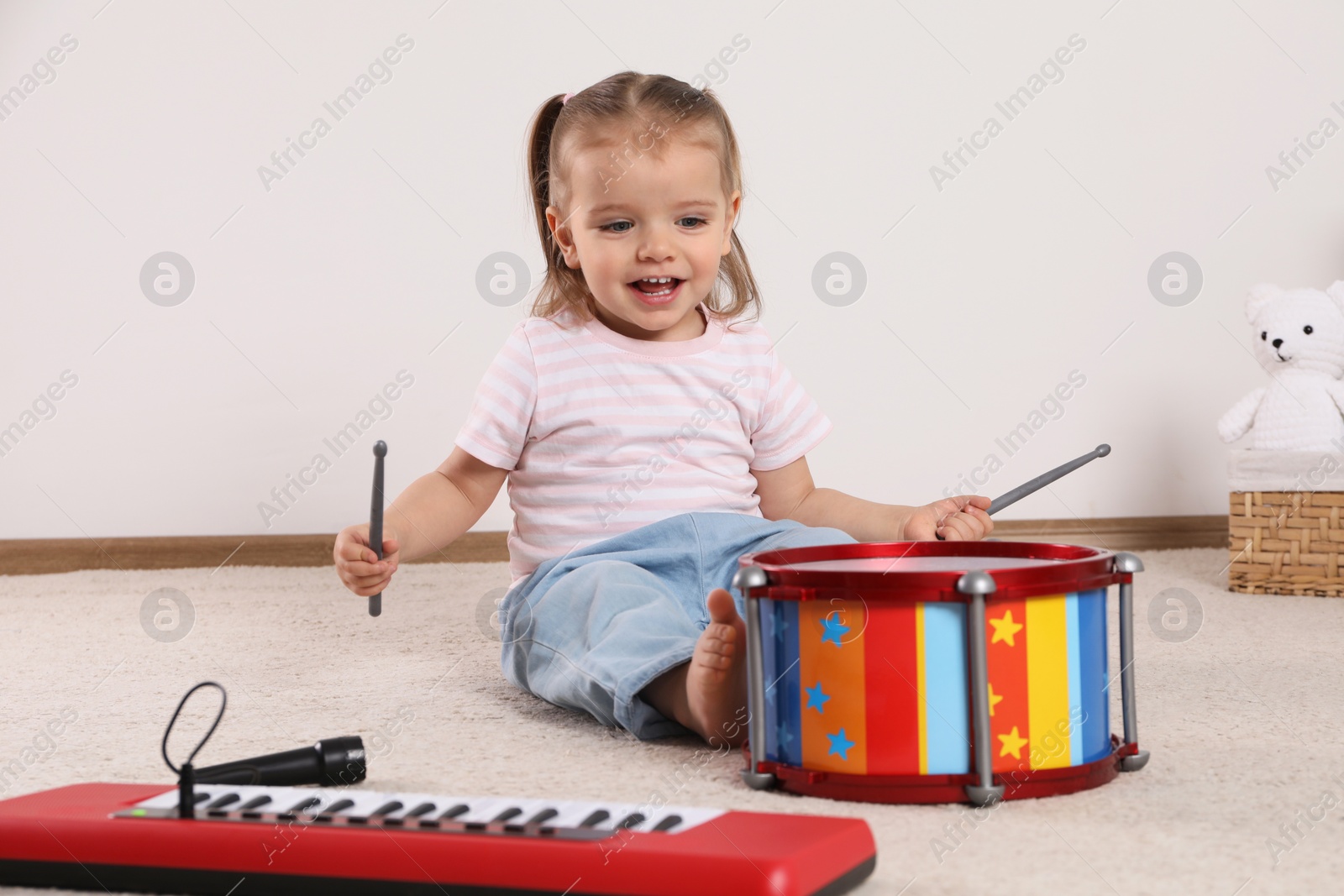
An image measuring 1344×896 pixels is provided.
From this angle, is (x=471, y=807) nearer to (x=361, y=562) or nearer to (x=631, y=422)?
(x=361, y=562)

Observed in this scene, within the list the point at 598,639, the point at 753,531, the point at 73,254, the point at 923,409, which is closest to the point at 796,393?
the point at 753,531

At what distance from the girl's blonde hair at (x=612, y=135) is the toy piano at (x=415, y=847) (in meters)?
0.66

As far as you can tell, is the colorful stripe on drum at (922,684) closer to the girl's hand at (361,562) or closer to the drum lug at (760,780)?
the drum lug at (760,780)

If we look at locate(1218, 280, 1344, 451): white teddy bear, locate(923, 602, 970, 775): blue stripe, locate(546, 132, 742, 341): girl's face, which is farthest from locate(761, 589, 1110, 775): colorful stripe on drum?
locate(1218, 280, 1344, 451): white teddy bear

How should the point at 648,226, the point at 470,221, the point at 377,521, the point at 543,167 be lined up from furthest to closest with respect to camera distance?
the point at 470,221
the point at 543,167
the point at 648,226
the point at 377,521

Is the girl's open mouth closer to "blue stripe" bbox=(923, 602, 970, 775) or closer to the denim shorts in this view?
the denim shorts

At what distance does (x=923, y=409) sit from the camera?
75.7 inches

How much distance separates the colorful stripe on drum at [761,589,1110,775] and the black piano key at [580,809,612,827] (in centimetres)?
18

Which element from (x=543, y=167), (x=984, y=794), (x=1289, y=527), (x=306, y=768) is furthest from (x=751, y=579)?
(x=1289, y=527)

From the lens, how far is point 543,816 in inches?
21.3

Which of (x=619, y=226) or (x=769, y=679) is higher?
(x=619, y=226)

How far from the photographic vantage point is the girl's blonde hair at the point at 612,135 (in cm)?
108

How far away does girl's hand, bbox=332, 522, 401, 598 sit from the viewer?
0.89m

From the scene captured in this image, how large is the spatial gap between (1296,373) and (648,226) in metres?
1.12
